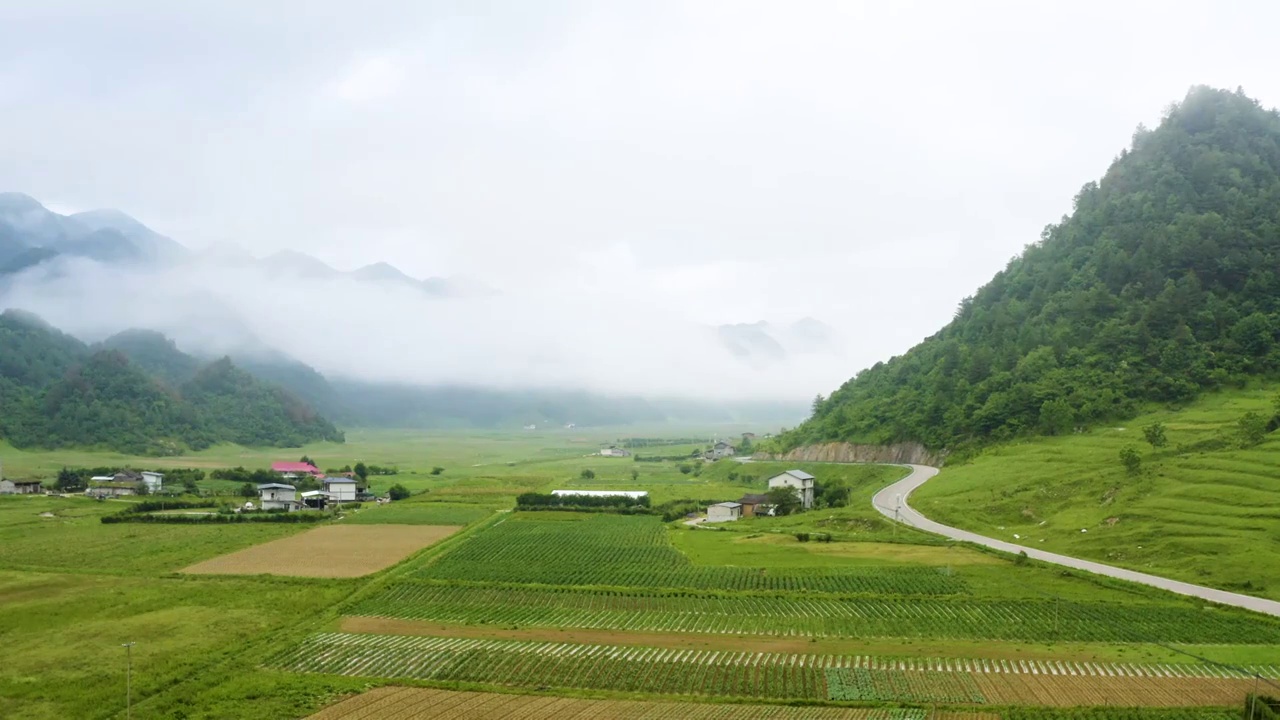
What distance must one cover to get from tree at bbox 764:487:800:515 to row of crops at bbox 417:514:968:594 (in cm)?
1735

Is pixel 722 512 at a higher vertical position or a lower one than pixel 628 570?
higher

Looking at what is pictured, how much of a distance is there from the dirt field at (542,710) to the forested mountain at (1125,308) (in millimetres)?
67497

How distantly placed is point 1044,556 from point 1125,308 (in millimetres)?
55364

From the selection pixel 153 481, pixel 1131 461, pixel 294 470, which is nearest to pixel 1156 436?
pixel 1131 461

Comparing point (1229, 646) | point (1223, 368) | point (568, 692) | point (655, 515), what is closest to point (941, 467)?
point (1223, 368)

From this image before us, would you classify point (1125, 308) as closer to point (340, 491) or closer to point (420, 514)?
point (420, 514)

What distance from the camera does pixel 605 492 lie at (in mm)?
93875

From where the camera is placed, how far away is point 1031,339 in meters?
99.6

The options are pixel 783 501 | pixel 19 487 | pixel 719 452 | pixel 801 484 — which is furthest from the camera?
pixel 719 452

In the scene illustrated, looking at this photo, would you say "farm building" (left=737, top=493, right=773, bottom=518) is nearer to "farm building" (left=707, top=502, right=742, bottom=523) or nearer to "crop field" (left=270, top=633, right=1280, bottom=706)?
"farm building" (left=707, top=502, right=742, bottom=523)

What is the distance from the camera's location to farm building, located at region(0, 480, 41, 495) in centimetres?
9025

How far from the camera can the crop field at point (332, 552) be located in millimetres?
50875

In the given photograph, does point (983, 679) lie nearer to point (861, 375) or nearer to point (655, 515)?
point (655, 515)

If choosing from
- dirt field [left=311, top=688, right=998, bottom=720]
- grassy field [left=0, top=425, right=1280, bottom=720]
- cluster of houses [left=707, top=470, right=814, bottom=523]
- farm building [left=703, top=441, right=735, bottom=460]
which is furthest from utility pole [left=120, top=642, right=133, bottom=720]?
farm building [left=703, top=441, right=735, bottom=460]
